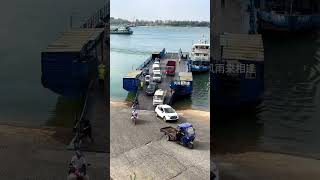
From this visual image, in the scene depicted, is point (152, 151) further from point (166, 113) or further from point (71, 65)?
point (71, 65)

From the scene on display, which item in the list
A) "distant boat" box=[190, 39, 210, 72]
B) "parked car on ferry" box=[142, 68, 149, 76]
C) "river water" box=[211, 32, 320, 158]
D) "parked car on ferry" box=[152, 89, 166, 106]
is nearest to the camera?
"river water" box=[211, 32, 320, 158]

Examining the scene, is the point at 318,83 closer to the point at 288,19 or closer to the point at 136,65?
the point at 288,19

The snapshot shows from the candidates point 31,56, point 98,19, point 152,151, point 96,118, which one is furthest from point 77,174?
point 152,151

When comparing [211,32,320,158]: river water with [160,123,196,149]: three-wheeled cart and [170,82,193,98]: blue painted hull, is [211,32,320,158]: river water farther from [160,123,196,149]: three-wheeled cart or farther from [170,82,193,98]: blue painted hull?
[170,82,193,98]: blue painted hull

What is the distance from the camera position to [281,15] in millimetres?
3311

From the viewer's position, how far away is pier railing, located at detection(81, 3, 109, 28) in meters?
3.27

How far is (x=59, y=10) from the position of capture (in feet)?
10.7

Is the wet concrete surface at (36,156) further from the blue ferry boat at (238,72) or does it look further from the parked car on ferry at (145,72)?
the parked car on ferry at (145,72)

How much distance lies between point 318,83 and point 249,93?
22.1 inches

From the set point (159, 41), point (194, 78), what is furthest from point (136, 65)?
point (194, 78)

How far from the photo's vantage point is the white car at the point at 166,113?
4809mm

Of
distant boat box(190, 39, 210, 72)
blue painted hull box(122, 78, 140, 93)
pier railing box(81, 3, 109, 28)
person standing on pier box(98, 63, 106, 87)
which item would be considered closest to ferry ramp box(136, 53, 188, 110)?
blue painted hull box(122, 78, 140, 93)

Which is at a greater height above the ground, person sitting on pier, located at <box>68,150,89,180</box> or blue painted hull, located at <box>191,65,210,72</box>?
blue painted hull, located at <box>191,65,210,72</box>

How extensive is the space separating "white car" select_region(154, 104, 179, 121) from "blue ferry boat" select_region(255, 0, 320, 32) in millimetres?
1857
